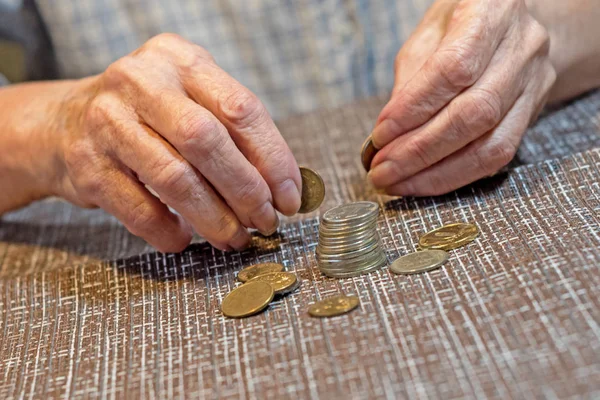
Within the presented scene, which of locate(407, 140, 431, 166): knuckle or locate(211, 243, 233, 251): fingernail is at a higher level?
locate(407, 140, 431, 166): knuckle

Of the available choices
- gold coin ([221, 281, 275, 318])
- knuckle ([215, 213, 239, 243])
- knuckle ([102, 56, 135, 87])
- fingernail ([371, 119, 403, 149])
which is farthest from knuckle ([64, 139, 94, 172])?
fingernail ([371, 119, 403, 149])

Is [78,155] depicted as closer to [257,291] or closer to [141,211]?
[141,211]

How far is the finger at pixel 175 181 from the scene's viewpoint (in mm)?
903

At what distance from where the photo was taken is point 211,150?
2.89 ft

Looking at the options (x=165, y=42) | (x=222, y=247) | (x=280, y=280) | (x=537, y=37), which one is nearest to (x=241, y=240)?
(x=222, y=247)

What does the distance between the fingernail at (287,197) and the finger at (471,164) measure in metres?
0.19

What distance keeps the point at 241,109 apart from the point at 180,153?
0.35 ft

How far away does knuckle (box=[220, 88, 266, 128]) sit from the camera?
91 cm

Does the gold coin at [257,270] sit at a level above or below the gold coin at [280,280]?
below

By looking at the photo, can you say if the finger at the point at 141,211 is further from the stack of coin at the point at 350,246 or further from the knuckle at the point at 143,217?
the stack of coin at the point at 350,246

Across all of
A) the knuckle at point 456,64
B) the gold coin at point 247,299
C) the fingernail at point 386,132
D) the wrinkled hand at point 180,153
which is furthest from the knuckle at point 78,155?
the knuckle at point 456,64

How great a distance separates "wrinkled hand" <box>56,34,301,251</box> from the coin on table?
211 mm

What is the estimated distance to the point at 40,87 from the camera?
1251mm

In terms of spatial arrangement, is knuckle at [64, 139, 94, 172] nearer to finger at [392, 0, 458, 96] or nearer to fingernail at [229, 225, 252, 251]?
fingernail at [229, 225, 252, 251]
